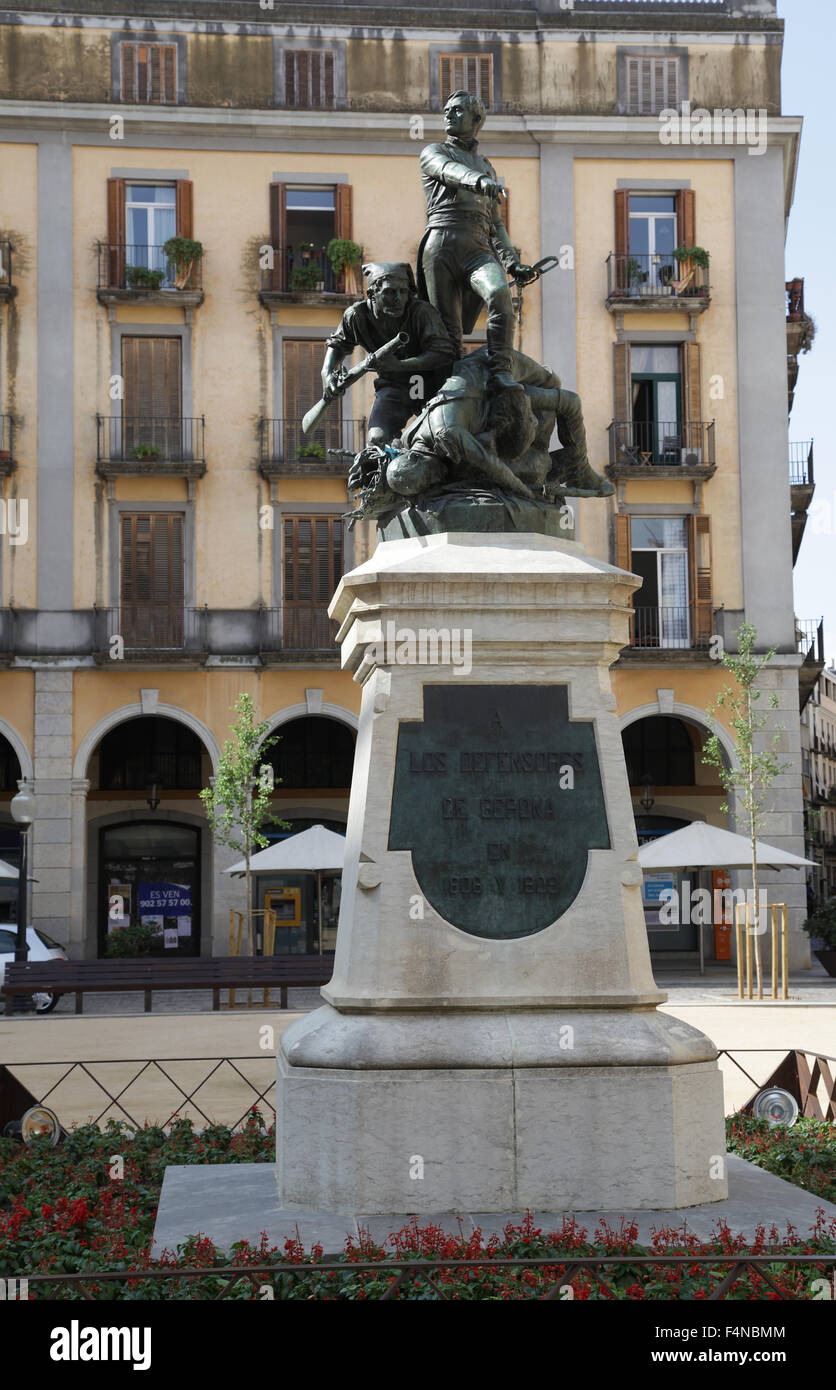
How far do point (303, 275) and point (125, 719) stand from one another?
32.2ft

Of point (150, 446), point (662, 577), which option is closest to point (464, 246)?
point (150, 446)

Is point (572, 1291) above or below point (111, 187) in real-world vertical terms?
below

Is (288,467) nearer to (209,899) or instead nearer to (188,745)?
(188,745)

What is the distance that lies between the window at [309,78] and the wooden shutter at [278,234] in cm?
181

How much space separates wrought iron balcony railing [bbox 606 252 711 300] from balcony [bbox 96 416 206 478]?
920 cm

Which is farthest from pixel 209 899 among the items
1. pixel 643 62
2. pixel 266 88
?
pixel 643 62

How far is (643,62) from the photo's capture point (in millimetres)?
34250

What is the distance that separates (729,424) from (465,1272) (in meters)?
30.2

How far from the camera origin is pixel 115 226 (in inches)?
1324

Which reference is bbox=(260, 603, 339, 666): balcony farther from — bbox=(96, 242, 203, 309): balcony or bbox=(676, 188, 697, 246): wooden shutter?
bbox=(676, 188, 697, 246): wooden shutter

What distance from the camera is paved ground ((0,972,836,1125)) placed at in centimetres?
1341

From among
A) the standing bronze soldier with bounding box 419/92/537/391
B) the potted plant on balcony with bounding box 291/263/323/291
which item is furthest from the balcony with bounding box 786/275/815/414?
the standing bronze soldier with bounding box 419/92/537/391

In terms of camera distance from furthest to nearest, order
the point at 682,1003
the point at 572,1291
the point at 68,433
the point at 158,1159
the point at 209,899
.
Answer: the point at 209,899 → the point at 68,433 → the point at 682,1003 → the point at 158,1159 → the point at 572,1291

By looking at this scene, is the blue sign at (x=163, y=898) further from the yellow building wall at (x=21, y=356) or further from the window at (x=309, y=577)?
the yellow building wall at (x=21, y=356)
